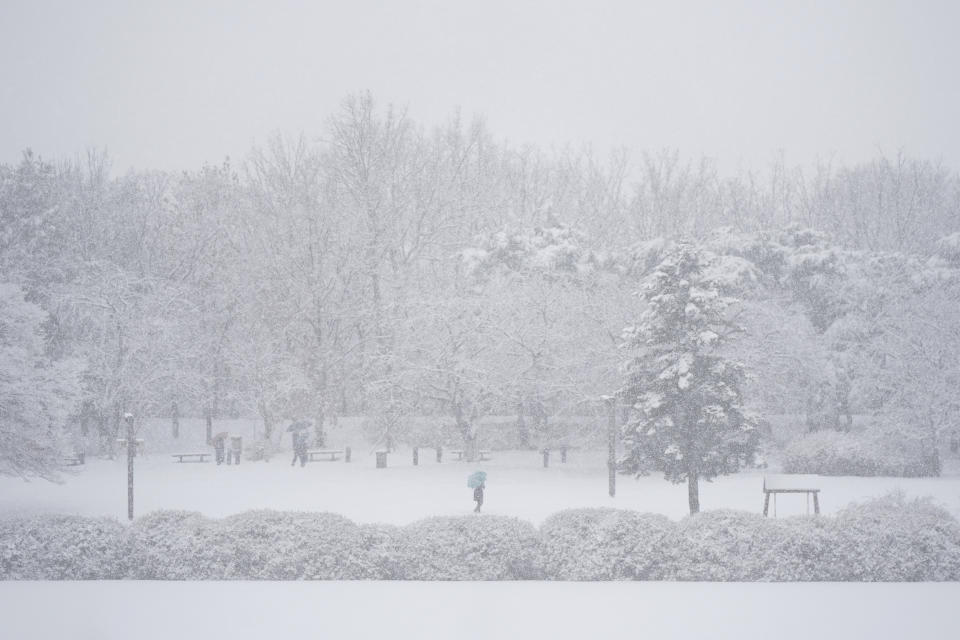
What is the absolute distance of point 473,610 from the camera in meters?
9.65

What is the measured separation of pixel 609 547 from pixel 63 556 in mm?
7692

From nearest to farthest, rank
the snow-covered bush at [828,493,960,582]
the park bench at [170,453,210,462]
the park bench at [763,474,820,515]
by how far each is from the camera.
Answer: the snow-covered bush at [828,493,960,582]
the park bench at [763,474,820,515]
the park bench at [170,453,210,462]

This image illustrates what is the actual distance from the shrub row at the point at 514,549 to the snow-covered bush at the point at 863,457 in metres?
12.7

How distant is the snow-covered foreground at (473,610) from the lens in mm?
9094

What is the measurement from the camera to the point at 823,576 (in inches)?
423

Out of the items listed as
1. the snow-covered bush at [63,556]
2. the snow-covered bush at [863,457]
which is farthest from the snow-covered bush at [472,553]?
the snow-covered bush at [863,457]

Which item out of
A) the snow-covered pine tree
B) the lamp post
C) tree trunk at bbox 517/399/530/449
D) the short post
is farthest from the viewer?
tree trunk at bbox 517/399/530/449

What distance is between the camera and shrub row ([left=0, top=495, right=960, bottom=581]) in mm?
10695

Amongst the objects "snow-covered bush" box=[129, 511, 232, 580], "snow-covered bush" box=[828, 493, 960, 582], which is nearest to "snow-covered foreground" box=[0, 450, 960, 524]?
"snow-covered bush" box=[129, 511, 232, 580]

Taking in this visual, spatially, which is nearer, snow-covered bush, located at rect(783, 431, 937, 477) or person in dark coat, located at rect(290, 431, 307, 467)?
snow-covered bush, located at rect(783, 431, 937, 477)

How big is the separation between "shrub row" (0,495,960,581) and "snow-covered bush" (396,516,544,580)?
0.01 meters

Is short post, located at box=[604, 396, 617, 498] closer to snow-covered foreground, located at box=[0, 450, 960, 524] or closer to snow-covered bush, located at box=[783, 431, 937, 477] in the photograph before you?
snow-covered foreground, located at box=[0, 450, 960, 524]

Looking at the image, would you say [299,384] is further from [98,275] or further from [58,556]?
[58,556]

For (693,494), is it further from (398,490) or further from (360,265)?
(360,265)
